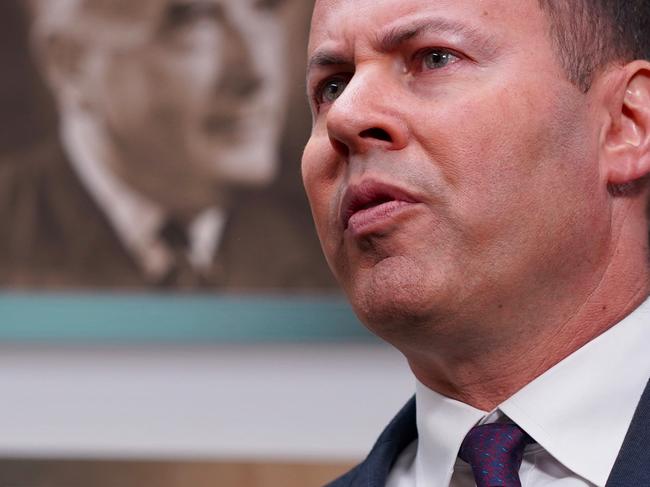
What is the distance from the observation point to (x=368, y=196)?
3.99ft

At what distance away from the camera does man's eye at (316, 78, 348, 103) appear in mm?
1377

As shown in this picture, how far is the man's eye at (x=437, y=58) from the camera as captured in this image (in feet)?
4.04

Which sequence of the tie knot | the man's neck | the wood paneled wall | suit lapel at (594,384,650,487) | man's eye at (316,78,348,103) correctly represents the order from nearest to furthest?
suit lapel at (594,384,650,487)
the man's neck
man's eye at (316,78,348,103)
the wood paneled wall
the tie knot

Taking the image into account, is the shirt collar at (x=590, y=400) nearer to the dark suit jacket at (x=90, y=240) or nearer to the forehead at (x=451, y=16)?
the forehead at (x=451, y=16)

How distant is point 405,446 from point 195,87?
1.09 meters

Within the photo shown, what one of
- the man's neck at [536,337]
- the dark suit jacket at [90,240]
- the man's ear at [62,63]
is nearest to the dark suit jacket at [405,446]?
the man's neck at [536,337]

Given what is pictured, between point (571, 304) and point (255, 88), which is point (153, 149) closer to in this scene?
point (255, 88)

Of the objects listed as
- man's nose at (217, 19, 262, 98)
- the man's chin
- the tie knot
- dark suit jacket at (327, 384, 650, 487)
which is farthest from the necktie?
the man's chin

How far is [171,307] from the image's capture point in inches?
88.1

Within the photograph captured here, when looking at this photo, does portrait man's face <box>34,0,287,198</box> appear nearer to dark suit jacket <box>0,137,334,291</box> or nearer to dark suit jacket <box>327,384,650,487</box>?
dark suit jacket <box>0,137,334,291</box>

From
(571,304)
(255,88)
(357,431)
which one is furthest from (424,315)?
(255,88)

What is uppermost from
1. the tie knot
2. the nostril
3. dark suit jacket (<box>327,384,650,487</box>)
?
the nostril

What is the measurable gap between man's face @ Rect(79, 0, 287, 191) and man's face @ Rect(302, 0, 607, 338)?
1012mm

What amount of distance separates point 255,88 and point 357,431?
75cm
